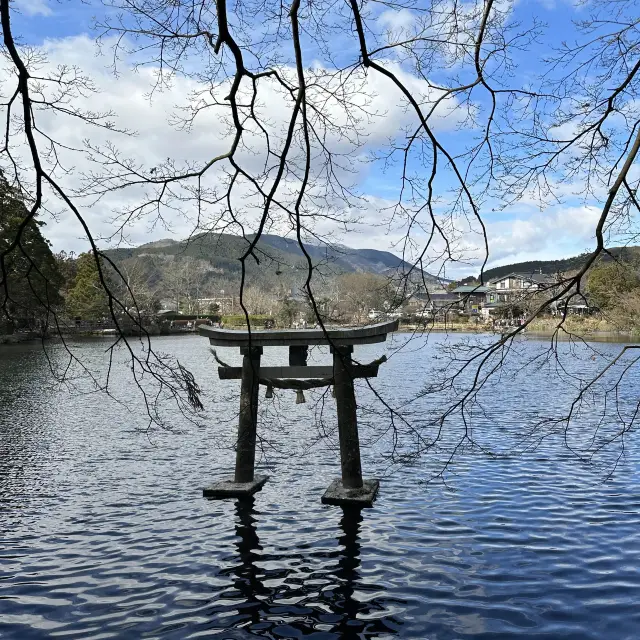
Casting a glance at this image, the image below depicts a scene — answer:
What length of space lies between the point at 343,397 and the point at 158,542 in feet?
9.92

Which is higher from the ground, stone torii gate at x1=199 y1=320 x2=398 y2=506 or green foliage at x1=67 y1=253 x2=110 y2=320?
green foliage at x1=67 y1=253 x2=110 y2=320

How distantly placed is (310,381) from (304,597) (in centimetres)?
349

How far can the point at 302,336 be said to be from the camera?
8.65m

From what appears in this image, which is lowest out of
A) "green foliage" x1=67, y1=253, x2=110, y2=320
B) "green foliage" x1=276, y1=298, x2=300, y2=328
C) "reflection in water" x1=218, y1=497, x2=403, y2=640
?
"reflection in water" x1=218, y1=497, x2=403, y2=640

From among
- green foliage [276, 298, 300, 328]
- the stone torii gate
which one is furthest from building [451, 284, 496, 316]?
green foliage [276, 298, 300, 328]

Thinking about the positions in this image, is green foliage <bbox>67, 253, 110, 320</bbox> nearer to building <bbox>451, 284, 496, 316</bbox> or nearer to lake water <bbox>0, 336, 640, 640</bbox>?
Result: lake water <bbox>0, 336, 640, 640</bbox>

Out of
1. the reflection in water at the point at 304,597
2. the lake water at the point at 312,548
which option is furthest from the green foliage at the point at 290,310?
the reflection in water at the point at 304,597

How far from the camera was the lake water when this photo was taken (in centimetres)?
559

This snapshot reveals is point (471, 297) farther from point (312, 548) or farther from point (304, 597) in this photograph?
point (312, 548)

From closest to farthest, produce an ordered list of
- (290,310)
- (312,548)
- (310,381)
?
1. (312,548)
2. (310,381)
3. (290,310)

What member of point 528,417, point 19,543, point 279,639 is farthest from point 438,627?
point 528,417

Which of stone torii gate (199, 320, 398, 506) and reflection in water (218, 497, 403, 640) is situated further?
stone torii gate (199, 320, 398, 506)

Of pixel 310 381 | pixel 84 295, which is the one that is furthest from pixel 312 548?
pixel 84 295

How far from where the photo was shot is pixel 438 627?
5430mm
